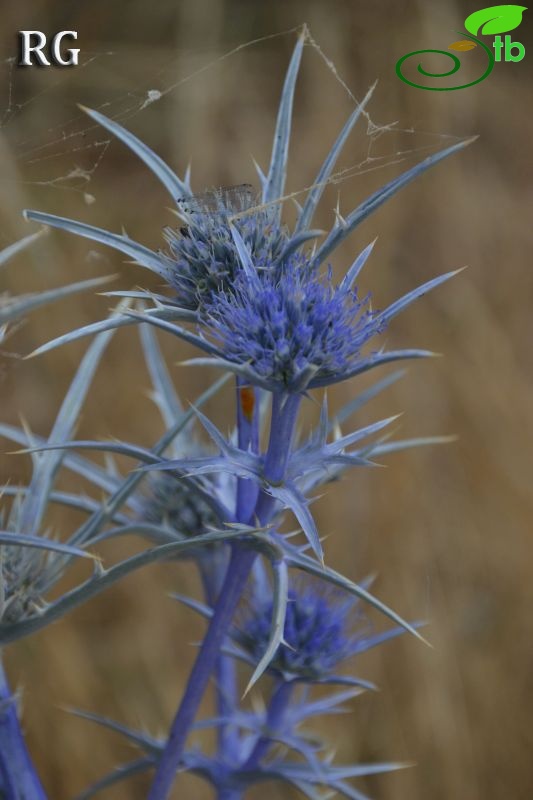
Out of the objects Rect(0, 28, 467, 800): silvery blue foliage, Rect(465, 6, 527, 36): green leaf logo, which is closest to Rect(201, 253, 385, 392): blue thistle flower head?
Rect(0, 28, 467, 800): silvery blue foliage

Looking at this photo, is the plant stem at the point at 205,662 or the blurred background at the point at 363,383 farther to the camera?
the blurred background at the point at 363,383

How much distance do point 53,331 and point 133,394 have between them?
1.05ft

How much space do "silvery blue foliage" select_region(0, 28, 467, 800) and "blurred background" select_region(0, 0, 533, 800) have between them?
4.77ft

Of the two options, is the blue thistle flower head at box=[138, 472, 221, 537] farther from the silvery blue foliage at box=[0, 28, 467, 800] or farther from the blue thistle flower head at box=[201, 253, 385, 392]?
the blue thistle flower head at box=[201, 253, 385, 392]

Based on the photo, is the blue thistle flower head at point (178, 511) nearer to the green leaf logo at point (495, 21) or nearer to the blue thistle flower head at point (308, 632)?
the blue thistle flower head at point (308, 632)

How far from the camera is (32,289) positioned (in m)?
2.54

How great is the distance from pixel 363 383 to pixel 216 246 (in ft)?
6.41

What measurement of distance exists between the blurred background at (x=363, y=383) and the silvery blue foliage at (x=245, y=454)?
1454 mm

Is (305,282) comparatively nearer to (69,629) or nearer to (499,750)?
(69,629)

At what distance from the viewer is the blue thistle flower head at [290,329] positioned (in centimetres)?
64

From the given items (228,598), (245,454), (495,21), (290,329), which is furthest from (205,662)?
(495,21)

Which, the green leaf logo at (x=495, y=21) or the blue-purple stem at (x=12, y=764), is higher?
the green leaf logo at (x=495, y=21)

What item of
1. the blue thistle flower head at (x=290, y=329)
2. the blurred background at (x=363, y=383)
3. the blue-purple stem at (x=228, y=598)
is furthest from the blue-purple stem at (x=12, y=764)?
the blurred background at (x=363, y=383)

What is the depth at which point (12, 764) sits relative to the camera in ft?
2.52
